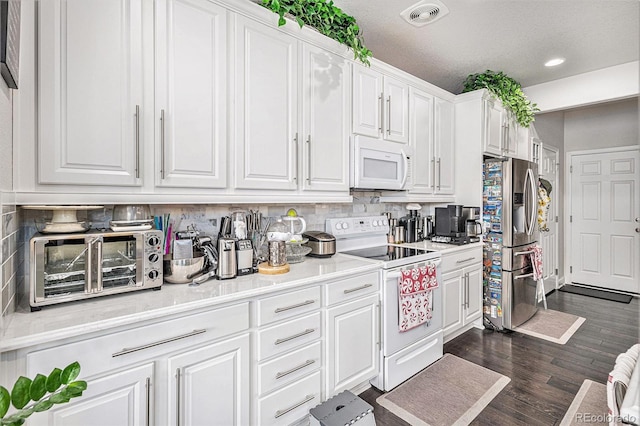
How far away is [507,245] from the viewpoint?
3148 millimetres

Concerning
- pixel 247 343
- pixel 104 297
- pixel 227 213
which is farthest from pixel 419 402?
pixel 104 297

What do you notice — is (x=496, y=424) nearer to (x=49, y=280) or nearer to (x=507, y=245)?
(x=507, y=245)

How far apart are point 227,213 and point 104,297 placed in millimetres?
860

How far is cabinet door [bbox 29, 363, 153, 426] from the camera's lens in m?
1.08

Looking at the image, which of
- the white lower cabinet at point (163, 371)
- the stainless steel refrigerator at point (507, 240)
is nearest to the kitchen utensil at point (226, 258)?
the white lower cabinet at point (163, 371)

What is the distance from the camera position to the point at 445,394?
2121mm

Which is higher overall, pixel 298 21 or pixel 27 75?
pixel 298 21

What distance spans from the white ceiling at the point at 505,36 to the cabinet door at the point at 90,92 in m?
1.44

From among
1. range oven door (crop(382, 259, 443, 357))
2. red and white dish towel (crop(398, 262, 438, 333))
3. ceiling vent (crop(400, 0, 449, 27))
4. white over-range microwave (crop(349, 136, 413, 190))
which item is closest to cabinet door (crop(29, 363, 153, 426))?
range oven door (crop(382, 259, 443, 357))

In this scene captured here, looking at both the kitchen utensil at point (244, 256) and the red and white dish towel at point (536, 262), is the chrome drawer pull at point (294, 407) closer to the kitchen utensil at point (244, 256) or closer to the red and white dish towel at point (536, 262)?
the kitchen utensil at point (244, 256)

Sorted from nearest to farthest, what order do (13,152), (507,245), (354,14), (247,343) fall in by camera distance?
(13,152) < (247,343) < (354,14) < (507,245)

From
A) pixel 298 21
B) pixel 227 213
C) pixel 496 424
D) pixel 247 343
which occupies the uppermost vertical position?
pixel 298 21

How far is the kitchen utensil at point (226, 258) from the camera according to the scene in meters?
1.69

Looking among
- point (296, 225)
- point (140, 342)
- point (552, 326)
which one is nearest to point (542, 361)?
point (552, 326)
